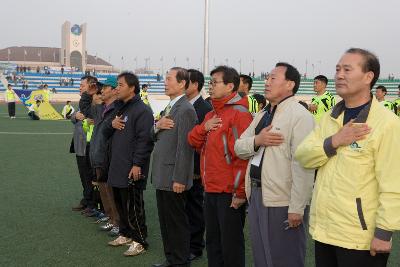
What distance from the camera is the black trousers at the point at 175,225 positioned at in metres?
4.42

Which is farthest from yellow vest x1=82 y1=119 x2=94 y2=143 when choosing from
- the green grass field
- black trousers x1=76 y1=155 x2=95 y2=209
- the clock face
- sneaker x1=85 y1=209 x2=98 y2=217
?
the clock face

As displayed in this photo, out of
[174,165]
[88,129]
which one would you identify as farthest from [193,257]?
[88,129]

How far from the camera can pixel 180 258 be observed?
443cm

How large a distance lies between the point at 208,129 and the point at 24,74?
55019 millimetres

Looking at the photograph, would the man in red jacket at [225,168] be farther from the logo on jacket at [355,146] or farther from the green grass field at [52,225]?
the logo on jacket at [355,146]

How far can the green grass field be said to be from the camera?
4730 mm

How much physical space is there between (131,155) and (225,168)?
151 cm

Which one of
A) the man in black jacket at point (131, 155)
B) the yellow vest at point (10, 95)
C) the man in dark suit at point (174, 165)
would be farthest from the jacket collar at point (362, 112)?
the yellow vest at point (10, 95)

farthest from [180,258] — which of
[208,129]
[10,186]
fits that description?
[10,186]

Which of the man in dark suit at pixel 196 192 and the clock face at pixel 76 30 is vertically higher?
the clock face at pixel 76 30

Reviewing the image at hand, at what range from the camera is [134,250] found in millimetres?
4914

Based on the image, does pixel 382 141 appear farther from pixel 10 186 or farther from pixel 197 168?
pixel 10 186

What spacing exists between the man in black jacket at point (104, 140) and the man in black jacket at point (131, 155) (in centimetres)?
19

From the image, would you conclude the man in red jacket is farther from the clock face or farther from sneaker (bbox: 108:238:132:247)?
the clock face
